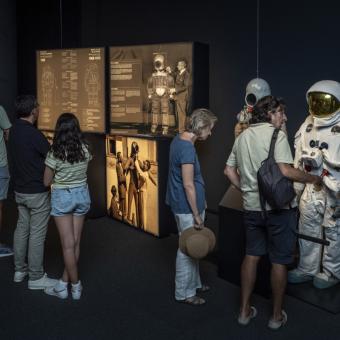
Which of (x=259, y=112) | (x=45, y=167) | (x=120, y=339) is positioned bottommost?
(x=120, y=339)

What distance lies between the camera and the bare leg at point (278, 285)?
3.11 meters

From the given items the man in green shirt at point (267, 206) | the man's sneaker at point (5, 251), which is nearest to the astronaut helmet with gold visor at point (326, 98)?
the man in green shirt at point (267, 206)

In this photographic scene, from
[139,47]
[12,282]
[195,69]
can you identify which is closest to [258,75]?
[195,69]

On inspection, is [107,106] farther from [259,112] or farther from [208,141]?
[259,112]

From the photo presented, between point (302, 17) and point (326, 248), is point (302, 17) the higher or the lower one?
the higher one

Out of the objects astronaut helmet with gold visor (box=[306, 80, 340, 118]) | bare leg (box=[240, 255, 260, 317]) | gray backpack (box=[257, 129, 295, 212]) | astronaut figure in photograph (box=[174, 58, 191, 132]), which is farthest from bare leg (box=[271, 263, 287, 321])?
astronaut figure in photograph (box=[174, 58, 191, 132])

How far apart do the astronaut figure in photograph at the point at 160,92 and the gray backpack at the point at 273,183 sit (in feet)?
8.11

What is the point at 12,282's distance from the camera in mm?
4051

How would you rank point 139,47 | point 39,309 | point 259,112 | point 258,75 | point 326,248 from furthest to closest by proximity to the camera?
point 139,47
point 258,75
point 326,248
point 39,309
point 259,112

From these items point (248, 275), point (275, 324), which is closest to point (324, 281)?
point (275, 324)

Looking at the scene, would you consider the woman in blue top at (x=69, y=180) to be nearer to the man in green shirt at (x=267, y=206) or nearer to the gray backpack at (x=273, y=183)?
the man in green shirt at (x=267, y=206)

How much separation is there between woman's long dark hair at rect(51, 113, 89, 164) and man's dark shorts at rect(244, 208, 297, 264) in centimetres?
117

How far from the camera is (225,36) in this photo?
5.34 metres

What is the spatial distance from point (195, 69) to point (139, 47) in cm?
71
